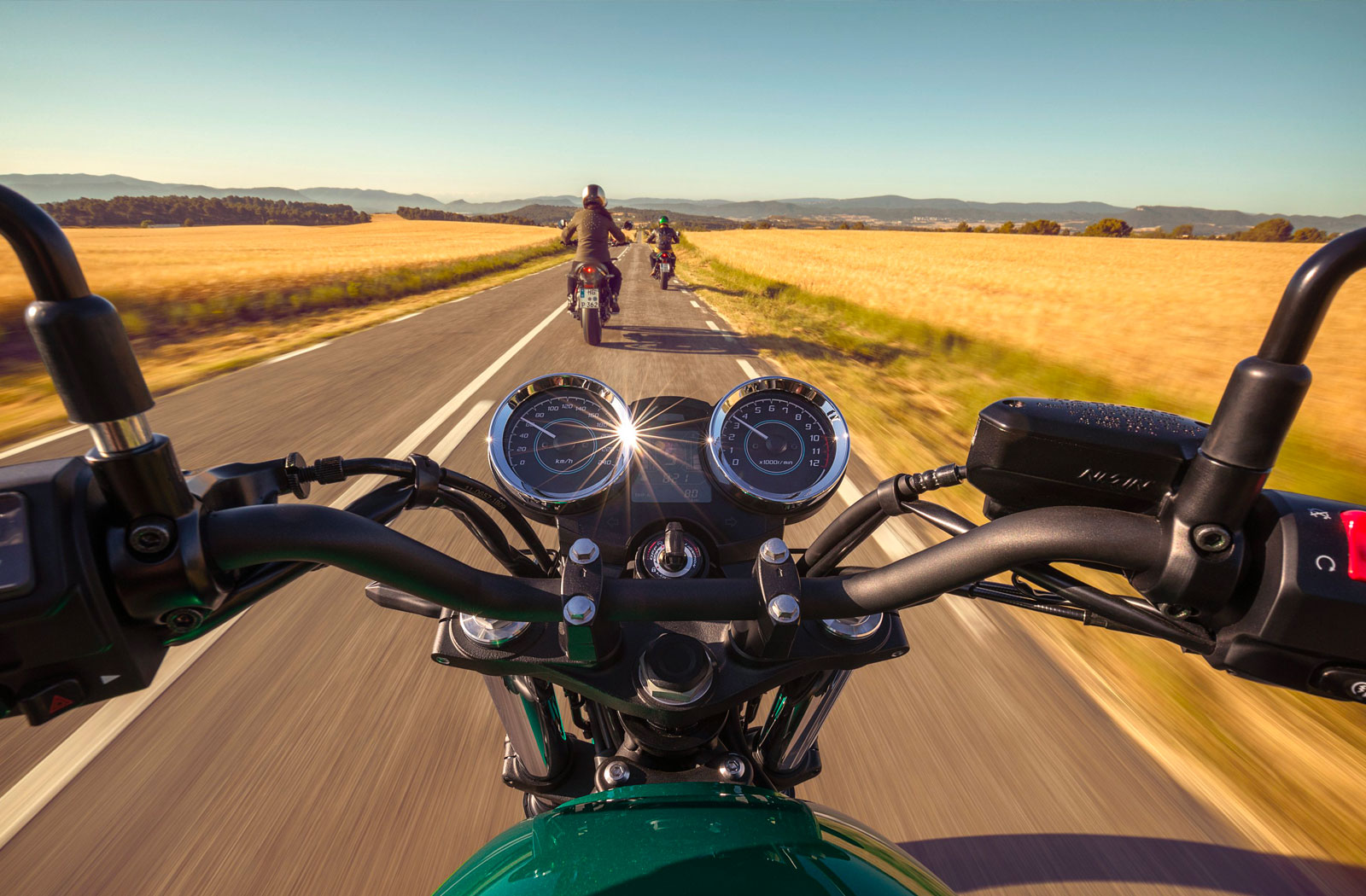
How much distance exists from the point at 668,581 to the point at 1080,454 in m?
0.62

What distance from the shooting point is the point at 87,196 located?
57875 mm

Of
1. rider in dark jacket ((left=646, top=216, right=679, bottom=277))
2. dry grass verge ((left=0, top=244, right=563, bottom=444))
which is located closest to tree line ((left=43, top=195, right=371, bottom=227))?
dry grass verge ((left=0, top=244, right=563, bottom=444))

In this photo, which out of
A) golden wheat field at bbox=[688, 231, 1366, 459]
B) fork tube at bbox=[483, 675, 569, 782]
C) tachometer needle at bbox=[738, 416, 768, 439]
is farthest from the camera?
golden wheat field at bbox=[688, 231, 1366, 459]

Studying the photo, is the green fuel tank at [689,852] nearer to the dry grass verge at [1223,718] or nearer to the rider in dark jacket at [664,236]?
the dry grass verge at [1223,718]

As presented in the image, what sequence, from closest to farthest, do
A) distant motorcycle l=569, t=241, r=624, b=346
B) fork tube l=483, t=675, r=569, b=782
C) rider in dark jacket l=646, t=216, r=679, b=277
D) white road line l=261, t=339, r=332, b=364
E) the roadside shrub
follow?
fork tube l=483, t=675, r=569, b=782 < white road line l=261, t=339, r=332, b=364 < distant motorcycle l=569, t=241, r=624, b=346 < rider in dark jacket l=646, t=216, r=679, b=277 < the roadside shrub

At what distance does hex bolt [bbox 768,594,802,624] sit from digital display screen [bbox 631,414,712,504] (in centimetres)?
82

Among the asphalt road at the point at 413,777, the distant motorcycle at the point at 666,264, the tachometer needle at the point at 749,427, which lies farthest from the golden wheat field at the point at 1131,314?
the tachometer needle at the point at 749,427

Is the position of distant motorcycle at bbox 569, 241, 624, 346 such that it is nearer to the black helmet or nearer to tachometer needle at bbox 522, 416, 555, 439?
the black helmet

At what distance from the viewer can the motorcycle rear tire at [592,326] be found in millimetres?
9727

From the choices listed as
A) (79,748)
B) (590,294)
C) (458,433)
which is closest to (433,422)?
(458,433)

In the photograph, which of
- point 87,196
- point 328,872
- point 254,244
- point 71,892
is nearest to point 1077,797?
point 328,872

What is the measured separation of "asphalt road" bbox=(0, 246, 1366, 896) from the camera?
1992 millimetres

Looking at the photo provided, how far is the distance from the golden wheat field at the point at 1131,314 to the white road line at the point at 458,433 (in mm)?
7663

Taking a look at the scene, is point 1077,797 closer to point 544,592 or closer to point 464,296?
point 544,592
